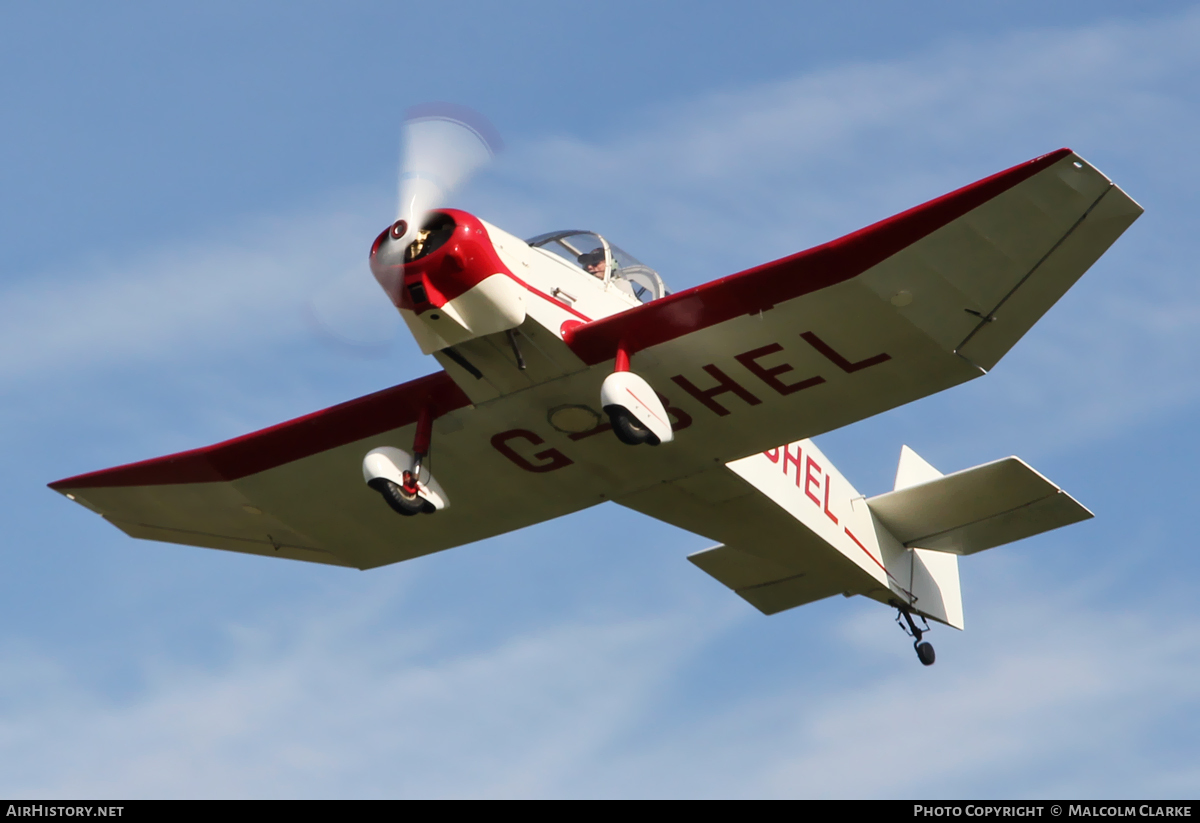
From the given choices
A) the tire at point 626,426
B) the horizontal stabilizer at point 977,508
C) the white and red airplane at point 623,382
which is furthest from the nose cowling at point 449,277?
the horizontal stabilizer at point 977,508

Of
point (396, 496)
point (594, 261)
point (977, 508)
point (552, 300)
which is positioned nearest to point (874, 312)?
point (594, 261)

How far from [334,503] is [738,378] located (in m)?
4.44

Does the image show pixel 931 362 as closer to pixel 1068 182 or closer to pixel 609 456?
pixel 1068 182

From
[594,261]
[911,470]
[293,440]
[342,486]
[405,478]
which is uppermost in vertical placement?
[911,470]

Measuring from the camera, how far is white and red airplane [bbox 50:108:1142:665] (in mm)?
11859

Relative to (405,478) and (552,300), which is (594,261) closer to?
(552,300)

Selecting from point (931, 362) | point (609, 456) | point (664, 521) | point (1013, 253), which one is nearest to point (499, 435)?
point (609, 456)

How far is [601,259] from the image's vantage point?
1328 centimetres

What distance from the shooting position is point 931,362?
12656mm

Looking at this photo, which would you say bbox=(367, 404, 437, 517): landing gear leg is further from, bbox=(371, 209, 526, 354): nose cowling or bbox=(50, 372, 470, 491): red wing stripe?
bbox=(371, 209, 526, 354): nose cowling

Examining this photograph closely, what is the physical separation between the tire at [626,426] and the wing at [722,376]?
0.82m

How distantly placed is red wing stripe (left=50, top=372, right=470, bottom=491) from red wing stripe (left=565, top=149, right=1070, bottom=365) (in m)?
1.62

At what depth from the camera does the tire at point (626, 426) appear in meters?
11.9

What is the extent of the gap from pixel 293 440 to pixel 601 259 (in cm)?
341
